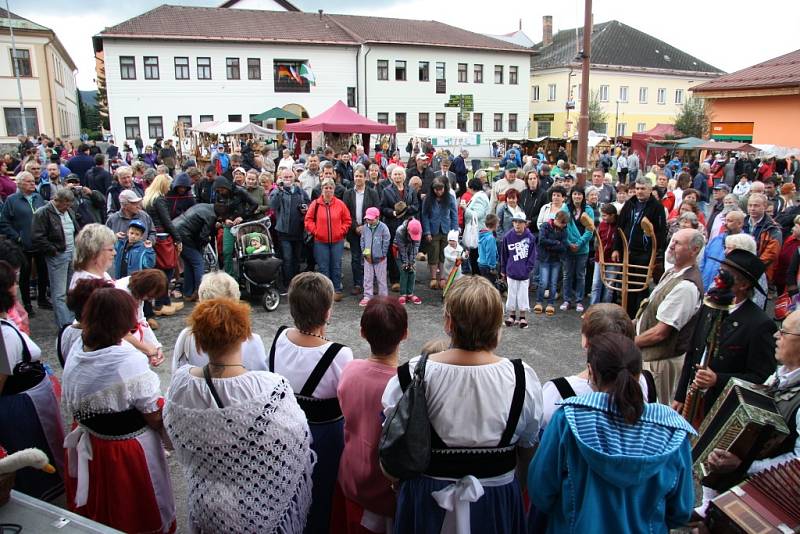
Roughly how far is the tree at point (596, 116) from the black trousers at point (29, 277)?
45.7 meters

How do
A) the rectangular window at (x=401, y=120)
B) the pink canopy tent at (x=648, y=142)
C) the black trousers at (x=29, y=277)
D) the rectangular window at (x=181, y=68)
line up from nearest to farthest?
the black trousers at (x=29, y=277) < the pink canopy tent at (x=648, y=142) < the rectangular window at (x=181, y=68) < the rectangular window at (x=401, y=120)

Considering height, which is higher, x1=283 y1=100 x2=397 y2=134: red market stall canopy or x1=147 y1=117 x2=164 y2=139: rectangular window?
x1=147 y1=117 x2=164 y2=139: rectangular window

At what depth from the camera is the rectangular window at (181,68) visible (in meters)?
36.1

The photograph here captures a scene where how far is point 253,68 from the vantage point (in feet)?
124

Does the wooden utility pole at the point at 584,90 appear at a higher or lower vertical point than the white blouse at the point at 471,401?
higher

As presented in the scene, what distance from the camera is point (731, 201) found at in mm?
8195

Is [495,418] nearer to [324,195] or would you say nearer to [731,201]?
[324,195]

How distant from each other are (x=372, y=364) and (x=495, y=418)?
644 millimetres

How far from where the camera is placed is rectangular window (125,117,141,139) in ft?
115

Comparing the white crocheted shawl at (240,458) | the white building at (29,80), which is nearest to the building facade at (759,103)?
the white crocheted shawl at (240,458)

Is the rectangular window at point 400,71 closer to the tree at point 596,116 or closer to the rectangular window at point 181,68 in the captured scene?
the rectangular window at point 181,68

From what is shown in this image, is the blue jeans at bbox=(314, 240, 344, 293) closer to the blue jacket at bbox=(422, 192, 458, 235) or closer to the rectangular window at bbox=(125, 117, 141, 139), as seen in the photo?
the blue jacket at bbox=(422, 192, 458, 235)

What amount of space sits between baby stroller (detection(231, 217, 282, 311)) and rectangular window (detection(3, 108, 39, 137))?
120 ft

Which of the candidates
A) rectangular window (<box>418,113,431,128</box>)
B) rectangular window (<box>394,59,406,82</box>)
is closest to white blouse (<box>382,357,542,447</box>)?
rectangular window (<box>394,59,406,82</box>)
